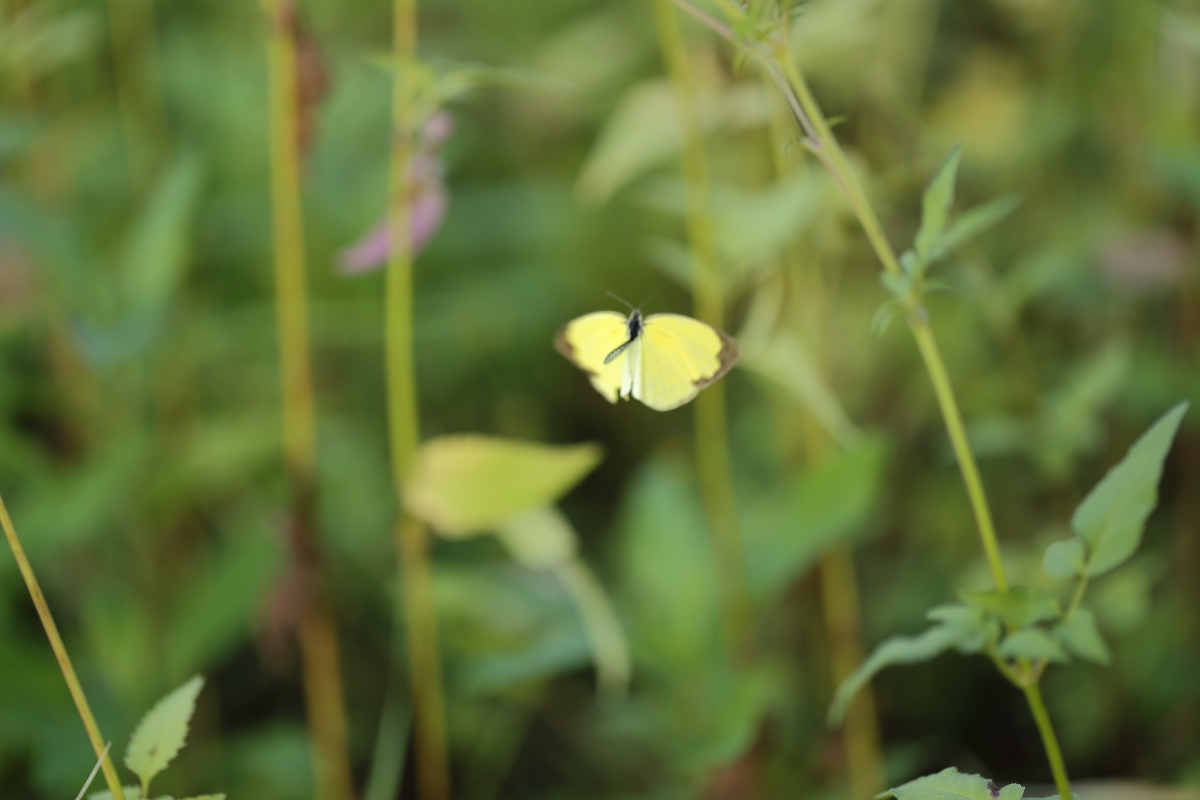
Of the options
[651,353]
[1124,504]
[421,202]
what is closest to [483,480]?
[421,202]

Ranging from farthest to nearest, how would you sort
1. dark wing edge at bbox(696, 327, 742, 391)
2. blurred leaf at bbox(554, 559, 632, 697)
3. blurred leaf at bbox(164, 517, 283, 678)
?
blurred leaf at bbox(164, 517, 283, 678)
blurred leaf at bbox(554, 559, 632, 697)
dark wing edge at bbox(696, 327, 742, 391)

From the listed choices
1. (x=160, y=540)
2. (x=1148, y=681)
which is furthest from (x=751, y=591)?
(x=160, y=540)

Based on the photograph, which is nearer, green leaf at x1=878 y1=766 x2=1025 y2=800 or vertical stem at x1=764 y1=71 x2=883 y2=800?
green leaf at x1=878 y1=766 x2=1025 y2=800

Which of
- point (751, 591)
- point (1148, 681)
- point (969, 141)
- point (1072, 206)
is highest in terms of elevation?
point (969, 141)

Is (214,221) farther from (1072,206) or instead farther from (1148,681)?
(1148,681)

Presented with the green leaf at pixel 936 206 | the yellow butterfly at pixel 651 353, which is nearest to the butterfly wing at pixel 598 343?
the yellow butterfly at pixel 651 353

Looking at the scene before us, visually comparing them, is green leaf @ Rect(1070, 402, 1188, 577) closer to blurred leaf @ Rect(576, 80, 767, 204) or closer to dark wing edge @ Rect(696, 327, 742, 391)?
dark wing edge @ Rect(696, 327, 742, 391)

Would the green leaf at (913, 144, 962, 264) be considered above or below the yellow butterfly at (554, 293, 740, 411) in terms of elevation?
above

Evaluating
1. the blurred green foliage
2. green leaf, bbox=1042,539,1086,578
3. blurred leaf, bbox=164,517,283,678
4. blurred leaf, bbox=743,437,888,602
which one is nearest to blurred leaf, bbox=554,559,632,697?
the blurred green foliage
